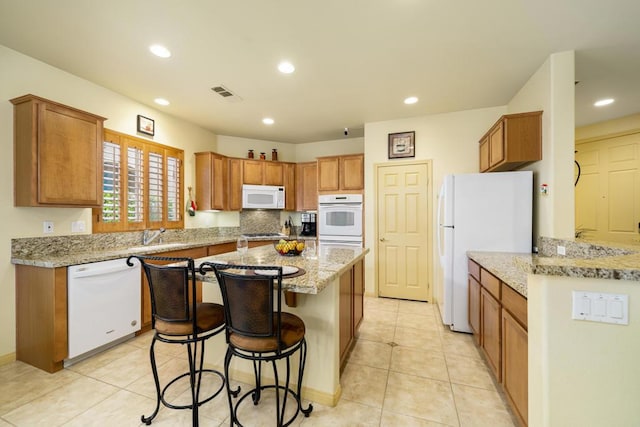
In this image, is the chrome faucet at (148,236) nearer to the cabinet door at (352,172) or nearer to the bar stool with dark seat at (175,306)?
the bar stool with dark seat at (175,306)

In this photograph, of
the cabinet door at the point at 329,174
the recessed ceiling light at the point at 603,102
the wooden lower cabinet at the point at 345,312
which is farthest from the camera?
the cabinet door at the point at 329,174

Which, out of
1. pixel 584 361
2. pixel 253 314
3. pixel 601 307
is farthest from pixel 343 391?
pixel 601 307

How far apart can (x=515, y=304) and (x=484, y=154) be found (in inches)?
93.1

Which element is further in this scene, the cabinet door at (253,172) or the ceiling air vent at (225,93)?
the cabinet door at (253,172)

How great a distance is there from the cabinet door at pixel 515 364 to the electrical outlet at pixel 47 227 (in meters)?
3.90

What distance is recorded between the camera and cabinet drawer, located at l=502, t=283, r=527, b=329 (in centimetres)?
143

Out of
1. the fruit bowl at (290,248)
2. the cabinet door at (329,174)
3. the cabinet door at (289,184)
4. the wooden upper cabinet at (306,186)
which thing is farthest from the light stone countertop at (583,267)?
the cabinet door at (289,184)

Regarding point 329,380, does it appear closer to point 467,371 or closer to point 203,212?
point 467,371

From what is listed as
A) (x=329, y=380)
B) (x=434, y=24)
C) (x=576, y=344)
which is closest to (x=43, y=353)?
(x=329, y=380)

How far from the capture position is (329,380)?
175 centimetres

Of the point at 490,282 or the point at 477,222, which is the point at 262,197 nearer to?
the point at 477,222

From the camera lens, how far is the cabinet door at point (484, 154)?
3.16 metres

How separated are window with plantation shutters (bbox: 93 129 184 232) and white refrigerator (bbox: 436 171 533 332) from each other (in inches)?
144

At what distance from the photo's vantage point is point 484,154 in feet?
10.8
